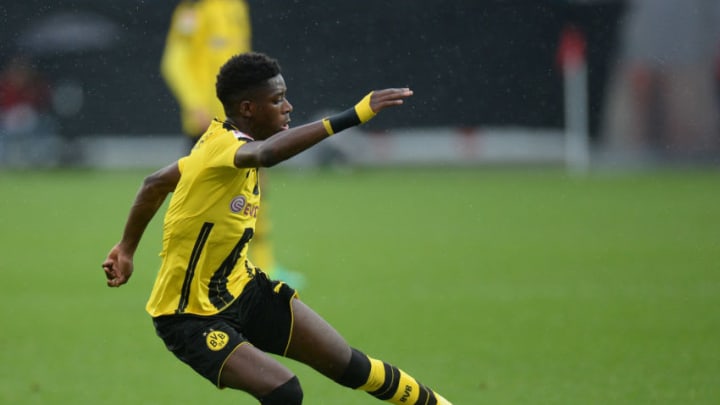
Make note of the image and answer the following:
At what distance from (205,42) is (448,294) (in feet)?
10.1

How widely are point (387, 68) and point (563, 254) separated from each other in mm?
10887

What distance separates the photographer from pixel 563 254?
1263cm

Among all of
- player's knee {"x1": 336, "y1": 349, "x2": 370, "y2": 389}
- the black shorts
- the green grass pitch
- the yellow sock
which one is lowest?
the green grass pitch

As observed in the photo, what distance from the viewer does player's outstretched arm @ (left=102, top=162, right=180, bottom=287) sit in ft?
17.3

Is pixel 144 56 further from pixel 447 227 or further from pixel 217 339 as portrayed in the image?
pixel 217 339

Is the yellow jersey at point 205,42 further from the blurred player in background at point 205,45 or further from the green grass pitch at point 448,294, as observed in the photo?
the green grass pitch at point 448,294

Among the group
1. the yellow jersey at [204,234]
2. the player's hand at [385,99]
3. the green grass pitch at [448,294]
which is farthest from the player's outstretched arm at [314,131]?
the green grass pitch at [448,294]

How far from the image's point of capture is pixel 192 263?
16.2 ft

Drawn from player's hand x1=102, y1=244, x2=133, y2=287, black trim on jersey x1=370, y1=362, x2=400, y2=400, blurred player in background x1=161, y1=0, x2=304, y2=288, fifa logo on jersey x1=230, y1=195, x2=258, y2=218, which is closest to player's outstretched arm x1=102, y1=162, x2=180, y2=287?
player's hand x1=102, y1=244, x2=133, y2=287

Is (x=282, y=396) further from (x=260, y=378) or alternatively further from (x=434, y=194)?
(x=434, y=194)

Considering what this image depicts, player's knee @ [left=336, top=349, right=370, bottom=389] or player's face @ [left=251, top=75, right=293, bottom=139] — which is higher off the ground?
player's face @ [left=251, top=75, right=293, bottom=139]

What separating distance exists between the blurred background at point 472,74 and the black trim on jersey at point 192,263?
1716 cm

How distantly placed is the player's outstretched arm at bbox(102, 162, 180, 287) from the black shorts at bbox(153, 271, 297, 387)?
457 mm

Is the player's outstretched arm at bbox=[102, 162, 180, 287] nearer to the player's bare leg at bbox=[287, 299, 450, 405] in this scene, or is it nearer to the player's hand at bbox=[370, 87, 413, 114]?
the player's bare leg at bbox=[287, 299, 450, 405]
